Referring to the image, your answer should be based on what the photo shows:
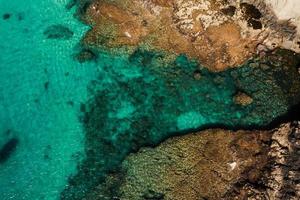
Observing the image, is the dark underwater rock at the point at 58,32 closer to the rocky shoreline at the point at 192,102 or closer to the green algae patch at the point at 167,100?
the rocky shoreline at the point at 192,102

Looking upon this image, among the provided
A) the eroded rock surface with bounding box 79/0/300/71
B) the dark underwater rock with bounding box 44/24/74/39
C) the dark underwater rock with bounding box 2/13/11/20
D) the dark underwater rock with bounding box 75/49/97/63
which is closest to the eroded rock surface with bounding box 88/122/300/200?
the eroded rock surface with bounding box 79/0/300/71

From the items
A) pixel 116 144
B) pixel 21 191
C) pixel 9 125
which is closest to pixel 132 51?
pixel 116 144

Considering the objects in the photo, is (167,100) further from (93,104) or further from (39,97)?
(39,97)

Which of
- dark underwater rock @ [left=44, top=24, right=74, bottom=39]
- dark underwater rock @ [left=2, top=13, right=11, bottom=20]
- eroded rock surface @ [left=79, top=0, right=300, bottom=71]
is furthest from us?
dark underwater rock @ [left=2, top=13, right=11, bottom=20]

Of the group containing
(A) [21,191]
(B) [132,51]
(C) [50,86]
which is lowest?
(A) [21,191]

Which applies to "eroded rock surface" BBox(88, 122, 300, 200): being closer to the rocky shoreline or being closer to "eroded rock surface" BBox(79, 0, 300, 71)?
the rocky shoreline

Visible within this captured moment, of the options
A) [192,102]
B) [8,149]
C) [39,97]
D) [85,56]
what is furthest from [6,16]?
[192,102]

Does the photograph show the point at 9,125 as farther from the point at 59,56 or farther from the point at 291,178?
the point at 291,178
